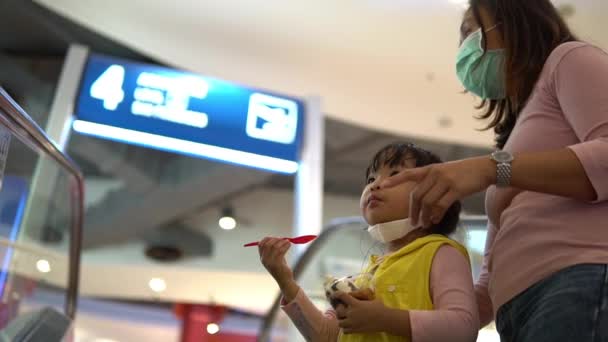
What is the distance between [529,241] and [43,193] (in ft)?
11.7

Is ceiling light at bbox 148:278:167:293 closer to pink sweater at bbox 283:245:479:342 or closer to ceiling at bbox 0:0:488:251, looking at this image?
ceiling at bbox 0:0:488:251

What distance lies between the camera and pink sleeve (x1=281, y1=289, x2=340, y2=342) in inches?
60.5

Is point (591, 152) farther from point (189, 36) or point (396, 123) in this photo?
point (396, 123)

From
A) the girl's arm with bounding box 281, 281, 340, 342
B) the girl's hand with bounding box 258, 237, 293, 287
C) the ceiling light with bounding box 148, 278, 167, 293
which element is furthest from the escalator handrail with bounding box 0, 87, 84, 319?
the ceiling light with bounding box 148, 278, 167, 293

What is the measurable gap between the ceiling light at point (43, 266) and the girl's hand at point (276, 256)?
2360 millimetres

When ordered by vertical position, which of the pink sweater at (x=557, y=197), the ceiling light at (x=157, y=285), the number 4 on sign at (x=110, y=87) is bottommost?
the ceiling light at (x=157, y=285)

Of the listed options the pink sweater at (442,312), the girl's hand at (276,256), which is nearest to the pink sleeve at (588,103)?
the pink sweater at (442,312)

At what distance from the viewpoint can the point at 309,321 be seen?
1541mm

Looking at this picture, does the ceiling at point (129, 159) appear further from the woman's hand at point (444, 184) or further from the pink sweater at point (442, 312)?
the woman's hand at point (444, 184)

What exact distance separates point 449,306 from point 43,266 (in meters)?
2.87

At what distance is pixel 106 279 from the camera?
951 cm

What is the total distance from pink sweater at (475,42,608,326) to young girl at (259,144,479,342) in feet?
0.31

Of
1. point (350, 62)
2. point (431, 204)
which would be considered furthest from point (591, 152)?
point (350, 62)

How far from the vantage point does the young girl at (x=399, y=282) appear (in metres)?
1.23
